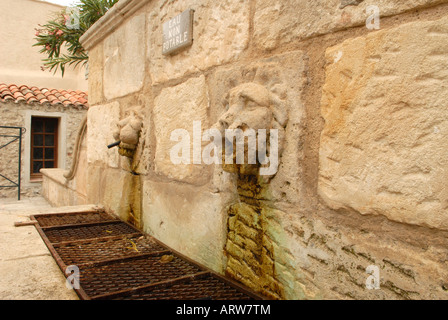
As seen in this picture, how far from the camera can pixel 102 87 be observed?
2697 mm

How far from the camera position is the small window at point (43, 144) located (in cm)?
890

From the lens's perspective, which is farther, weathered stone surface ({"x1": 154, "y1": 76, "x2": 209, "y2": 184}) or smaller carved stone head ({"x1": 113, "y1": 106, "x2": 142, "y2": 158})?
smaller carved stone head ({"x1": 113, "y1": 106, "x2": 142, "y2": 158})

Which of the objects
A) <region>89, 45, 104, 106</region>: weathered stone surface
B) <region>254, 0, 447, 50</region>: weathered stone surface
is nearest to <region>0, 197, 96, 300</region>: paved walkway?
<region>254, 0, 447, 50</region>: weathered stone surface

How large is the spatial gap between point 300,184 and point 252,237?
293mm

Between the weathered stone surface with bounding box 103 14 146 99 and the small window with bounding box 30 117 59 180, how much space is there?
24.0 feet

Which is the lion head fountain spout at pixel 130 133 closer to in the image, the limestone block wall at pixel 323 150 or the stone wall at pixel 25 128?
the limestone block wall at pixel 323 150

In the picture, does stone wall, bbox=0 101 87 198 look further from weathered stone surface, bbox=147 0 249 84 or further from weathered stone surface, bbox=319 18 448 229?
weathered stone surface, bbox=319 18 448 229

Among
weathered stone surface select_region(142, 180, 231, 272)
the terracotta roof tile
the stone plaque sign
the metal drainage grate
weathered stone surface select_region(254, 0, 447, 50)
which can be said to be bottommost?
the metal drainage grate

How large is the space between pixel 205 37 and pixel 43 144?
8.89 metres

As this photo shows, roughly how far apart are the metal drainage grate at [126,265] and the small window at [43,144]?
7.66 metres

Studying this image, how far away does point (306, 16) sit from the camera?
39.8 inches

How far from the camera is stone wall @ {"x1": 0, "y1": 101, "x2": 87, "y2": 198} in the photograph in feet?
26.3

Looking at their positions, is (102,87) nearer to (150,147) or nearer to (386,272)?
(150,147)
